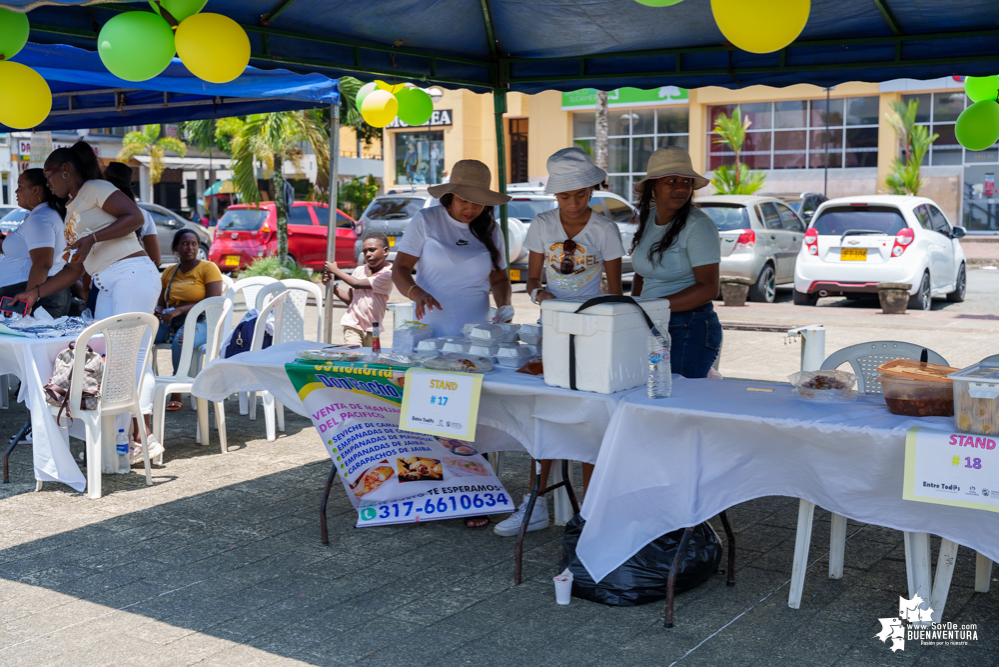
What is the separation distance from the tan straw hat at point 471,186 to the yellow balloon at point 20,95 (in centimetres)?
197

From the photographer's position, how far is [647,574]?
3.46 metres

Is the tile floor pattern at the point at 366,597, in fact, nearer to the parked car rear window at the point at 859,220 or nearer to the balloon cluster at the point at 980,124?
the balloon cluster at the point at 980,124

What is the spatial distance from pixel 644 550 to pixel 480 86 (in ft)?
13.7

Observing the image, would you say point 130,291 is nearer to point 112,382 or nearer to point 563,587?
point 112,382

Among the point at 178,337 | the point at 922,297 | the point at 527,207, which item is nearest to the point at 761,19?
the point at 178,337

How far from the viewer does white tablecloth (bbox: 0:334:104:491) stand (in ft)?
16.0

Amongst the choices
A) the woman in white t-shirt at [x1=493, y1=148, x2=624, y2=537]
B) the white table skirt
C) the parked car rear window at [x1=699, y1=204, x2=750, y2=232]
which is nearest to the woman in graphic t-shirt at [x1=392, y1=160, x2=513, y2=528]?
the woman in white t-shirt at [x1=493, y1=148, x2=624, y2=537]

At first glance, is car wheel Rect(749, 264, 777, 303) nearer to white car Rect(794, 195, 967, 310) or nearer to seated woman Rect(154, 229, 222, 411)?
white car Rect(794, 195, 967, 310)

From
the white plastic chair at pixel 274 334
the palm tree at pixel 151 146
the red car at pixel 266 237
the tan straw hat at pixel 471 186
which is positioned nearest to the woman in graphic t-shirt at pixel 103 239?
the white plastic chair at pixel 274 334

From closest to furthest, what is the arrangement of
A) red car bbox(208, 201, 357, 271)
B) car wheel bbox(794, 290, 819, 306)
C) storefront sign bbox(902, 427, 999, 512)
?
storefront sign bbox(902, 427, 999, 512)
car wheel bbox(794, 290, 819, 306)
red car bbox(208, 201, 357, 271)

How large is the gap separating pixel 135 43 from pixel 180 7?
1.05ft

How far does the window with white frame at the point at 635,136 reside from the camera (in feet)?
105

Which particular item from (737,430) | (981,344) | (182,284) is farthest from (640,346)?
(981,344)

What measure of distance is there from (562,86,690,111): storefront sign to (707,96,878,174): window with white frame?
133 cm
